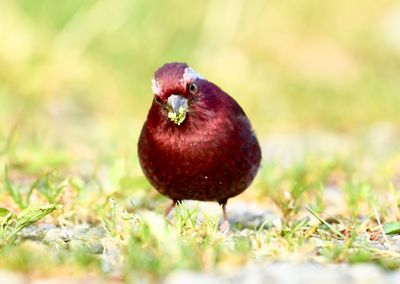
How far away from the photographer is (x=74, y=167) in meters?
5.66

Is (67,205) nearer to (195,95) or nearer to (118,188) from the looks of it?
(118,188)

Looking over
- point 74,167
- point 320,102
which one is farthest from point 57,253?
point 320,102

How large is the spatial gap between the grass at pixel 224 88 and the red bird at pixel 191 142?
0.20 meters

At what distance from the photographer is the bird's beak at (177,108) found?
3977 millimetres

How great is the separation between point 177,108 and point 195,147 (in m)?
0.20

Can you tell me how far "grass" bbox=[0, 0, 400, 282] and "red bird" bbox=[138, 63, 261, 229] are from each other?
20 cm

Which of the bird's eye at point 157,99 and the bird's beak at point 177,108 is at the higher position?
the bird's eye at point 157,99

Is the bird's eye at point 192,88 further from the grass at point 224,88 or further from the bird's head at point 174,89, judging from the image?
the grass at point 224,88

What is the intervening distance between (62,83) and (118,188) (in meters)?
4.14

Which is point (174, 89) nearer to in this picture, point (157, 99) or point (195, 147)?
point (157, 99)

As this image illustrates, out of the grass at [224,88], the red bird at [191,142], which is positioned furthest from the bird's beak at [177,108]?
the grass at [224,88]

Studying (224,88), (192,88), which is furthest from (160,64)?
(192,88)

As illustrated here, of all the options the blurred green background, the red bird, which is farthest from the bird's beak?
the blurred green background

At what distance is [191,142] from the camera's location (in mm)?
3996
